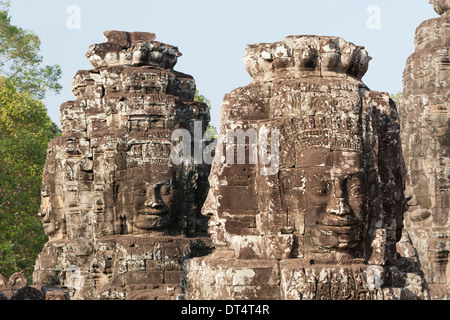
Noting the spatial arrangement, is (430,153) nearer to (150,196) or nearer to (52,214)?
(150,196)

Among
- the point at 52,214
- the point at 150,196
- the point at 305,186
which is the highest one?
the point at 305,186

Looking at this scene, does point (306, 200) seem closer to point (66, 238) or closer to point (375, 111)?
point (375, 111)

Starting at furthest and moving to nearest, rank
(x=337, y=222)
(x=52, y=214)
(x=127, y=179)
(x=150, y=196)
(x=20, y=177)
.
→ (x=20, y=177) → (x=52, y=214) → (x=127, y=179) → (x=150, y=196) → (x=337, y=222)

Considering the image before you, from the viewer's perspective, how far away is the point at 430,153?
18188 millimetres

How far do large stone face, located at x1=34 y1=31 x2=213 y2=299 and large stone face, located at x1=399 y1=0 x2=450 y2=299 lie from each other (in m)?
4.62

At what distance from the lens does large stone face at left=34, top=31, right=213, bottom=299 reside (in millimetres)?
16016

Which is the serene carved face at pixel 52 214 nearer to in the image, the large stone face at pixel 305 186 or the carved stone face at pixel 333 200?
the large stone face at pixel 305 186

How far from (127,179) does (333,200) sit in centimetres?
745


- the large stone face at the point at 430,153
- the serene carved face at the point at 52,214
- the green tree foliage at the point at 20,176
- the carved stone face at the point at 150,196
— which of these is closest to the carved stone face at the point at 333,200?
the carved stone face at the point at 150,196

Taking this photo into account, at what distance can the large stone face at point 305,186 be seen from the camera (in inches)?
375

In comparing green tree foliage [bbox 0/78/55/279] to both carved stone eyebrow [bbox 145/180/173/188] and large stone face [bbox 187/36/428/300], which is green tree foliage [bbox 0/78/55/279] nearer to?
carved stone eyebrow [bbox 145/180/173/188]

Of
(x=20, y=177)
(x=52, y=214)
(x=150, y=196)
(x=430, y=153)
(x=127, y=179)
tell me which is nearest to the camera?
(x=150, y=196)

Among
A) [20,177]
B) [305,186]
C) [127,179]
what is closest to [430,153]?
[127,179]

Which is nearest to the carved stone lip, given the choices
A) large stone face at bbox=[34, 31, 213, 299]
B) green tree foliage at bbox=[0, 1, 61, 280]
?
large stone face at bbox=[34, 31, 213, 299]
